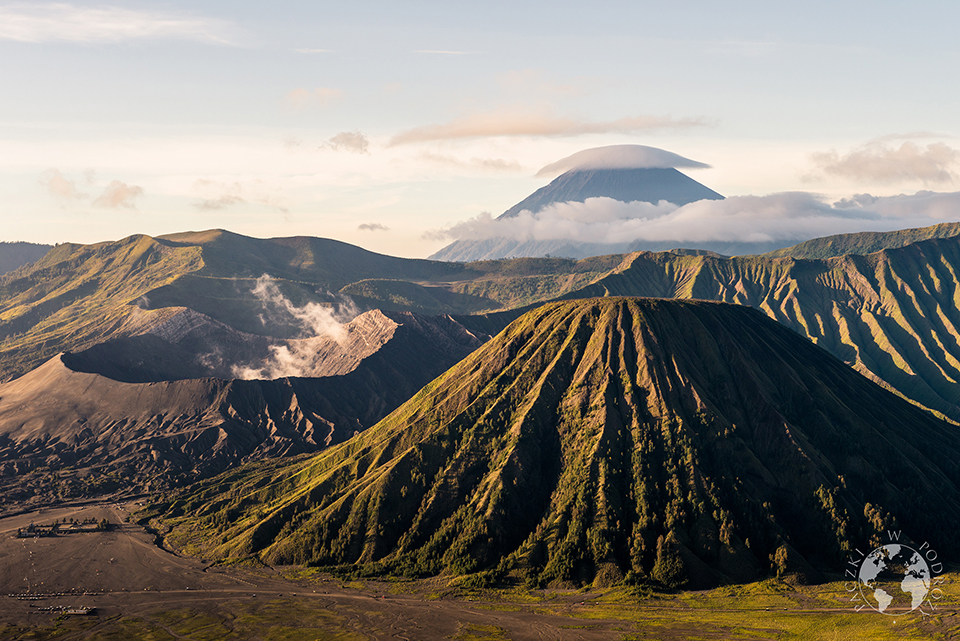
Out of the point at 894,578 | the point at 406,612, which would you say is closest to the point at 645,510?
the point at 894,578

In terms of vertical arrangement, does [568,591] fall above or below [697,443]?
below

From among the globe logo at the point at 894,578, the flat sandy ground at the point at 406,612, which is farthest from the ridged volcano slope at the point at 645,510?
the flat sandy ground at the point at 406,612

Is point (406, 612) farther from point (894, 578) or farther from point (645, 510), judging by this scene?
point (894, 578)

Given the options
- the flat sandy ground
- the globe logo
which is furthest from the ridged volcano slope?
the flat sandy ground

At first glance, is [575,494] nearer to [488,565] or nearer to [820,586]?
[488,565]

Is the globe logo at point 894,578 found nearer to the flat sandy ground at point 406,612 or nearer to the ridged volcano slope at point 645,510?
the flat sandy ground at point 406,612

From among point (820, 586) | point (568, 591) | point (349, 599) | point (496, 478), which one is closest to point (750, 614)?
point (820, 586)
